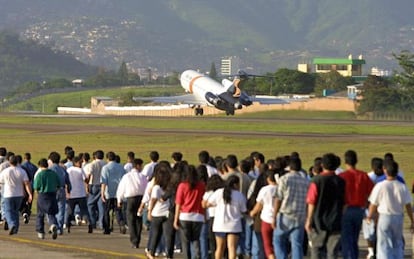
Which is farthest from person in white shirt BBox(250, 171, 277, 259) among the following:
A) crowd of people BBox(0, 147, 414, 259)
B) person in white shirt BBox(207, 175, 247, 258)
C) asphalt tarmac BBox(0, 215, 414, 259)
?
asphalt tarmac BBox(0, 215, 414, 259)

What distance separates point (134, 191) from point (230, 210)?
16.6ft

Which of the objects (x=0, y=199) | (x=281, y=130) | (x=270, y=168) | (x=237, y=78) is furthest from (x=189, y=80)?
(x=270, y=168)

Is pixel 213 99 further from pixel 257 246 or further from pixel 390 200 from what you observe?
pixel 390 200

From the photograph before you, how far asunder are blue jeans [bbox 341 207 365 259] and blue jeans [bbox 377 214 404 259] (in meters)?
0.45

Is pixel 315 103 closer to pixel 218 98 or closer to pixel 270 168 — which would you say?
pixel 218 98

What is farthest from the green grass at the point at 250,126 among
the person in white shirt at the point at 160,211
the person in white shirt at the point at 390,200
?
the person in white shirt at the point at 390,200

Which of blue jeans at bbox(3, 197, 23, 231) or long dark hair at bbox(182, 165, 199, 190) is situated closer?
long dark hair at bbox(182, 165, 199, 190)

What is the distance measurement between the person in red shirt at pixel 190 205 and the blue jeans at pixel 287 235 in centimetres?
190

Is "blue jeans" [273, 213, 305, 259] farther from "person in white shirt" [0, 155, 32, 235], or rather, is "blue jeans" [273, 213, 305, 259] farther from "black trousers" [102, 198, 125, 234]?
"person in white shirt" [0, 155, 32, 235]

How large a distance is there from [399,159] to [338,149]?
25.6 feet

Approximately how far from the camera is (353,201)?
990 inches

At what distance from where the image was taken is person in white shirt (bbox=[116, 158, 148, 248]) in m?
30.0

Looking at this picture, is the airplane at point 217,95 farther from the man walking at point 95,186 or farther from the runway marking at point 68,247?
the runway marking at point 68,247

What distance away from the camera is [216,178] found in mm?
25641
